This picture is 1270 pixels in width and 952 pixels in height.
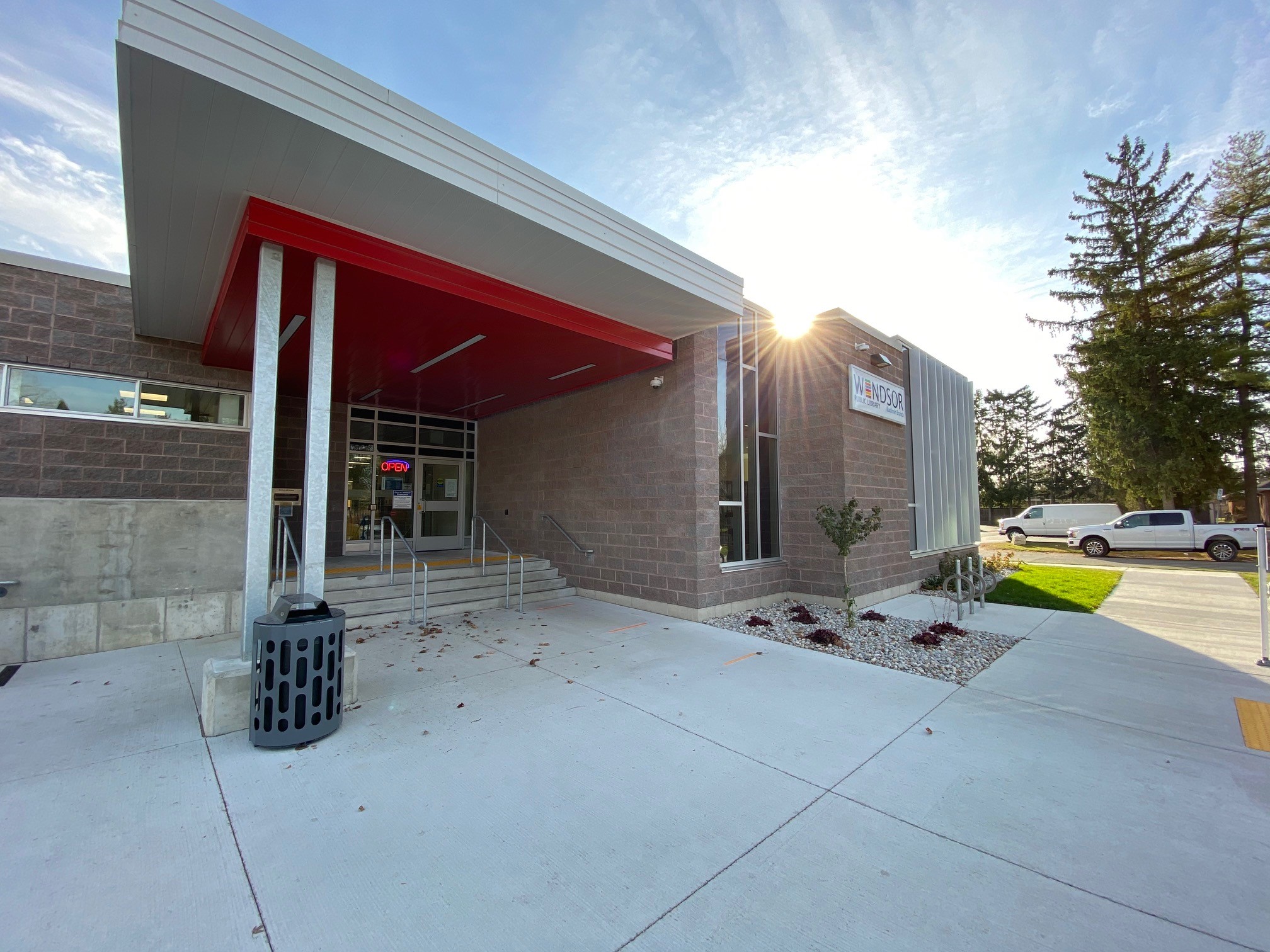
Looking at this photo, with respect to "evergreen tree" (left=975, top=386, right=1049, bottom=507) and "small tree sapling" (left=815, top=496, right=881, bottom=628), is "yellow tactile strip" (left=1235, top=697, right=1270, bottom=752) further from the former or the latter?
"evergreen tree" (left=975, top=386, right=1049, bottom=507)

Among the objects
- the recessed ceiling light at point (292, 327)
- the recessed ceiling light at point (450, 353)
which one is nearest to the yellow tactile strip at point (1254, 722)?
the recessed ceiling light at point (450, 353)

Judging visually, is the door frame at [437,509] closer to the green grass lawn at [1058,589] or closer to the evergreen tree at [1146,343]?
the green grass lawn at [1058,589]

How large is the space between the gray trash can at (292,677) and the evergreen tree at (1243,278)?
99.6ft

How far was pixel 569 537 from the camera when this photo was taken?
30.9 ft

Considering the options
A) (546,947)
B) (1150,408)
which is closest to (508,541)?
(546,947)

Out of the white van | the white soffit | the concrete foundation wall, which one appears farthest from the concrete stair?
the white van

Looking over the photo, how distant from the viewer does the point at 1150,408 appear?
21562mm

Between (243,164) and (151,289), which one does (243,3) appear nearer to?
(243,164)

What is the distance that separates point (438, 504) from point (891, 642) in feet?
30.2

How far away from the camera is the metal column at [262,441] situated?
427cm

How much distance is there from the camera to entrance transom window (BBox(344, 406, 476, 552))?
421 inches

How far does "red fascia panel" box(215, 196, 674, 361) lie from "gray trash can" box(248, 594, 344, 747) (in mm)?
3044

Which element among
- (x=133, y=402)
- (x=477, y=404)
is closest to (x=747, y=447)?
(x=477, y=404)

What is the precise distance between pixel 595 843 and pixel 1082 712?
422cm
